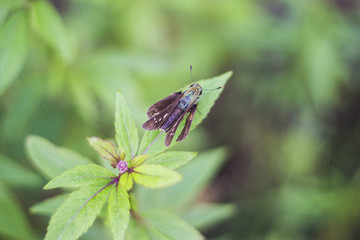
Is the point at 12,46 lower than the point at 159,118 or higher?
higher

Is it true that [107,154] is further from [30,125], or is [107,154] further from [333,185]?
[333,185]

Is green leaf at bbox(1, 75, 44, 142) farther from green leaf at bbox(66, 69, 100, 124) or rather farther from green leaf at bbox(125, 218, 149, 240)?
green leaf at bbox(125, 218, 149, 240)

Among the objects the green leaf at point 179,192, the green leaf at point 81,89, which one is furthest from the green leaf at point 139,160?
the green leaf at point 81,89

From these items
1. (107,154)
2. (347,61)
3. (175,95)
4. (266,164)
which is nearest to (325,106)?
(347,61)

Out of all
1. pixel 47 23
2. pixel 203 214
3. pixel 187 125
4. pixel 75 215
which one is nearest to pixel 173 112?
pixel 187 125

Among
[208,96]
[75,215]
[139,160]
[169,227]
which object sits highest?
[208,96]

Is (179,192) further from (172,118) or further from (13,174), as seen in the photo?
(13,174)
